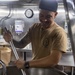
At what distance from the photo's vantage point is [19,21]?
3.08 meters

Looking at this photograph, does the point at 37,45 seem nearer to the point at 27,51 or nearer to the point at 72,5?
the point at 72,5

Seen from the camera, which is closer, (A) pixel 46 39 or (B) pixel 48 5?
(B) pixel 48 5

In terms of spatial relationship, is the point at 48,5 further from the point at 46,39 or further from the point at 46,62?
the point at 46,62

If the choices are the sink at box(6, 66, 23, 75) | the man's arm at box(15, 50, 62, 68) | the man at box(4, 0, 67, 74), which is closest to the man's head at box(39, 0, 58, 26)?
the man at box(4, 0, 67, 74)

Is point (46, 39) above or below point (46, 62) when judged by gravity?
above

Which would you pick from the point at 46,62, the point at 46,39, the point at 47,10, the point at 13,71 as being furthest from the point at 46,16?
the point at 13,71

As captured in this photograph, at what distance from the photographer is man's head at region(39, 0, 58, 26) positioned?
114 centimetres

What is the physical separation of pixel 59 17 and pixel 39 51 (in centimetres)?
185

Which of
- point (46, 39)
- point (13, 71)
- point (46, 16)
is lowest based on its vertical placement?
point (13, 71)

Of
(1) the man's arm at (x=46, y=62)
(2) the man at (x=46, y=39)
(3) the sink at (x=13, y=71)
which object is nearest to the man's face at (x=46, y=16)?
(2) the man at (x=46, y=39)

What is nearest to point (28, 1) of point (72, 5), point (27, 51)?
point (27, 51)

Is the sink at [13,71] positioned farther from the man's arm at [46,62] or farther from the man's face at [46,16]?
the man's face at [46,16]

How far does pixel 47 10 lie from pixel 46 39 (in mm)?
225

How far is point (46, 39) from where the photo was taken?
125 cm
